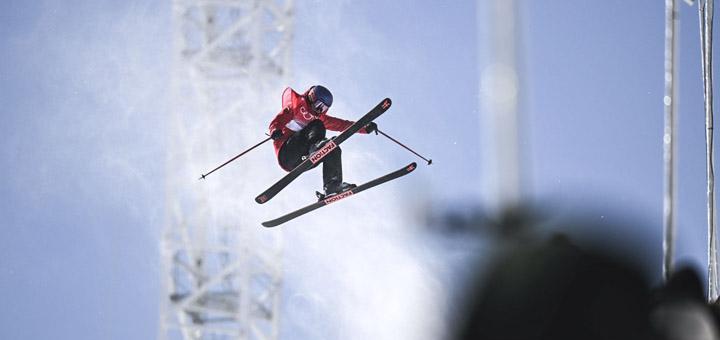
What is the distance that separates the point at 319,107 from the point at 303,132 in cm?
27

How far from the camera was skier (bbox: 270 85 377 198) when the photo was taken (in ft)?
22.0

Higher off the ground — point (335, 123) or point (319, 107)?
point (319, 107)

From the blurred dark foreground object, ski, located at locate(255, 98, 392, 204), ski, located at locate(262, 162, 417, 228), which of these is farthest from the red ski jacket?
the blurred dark foreground object

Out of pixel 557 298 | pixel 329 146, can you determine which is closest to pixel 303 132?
pixel 329 146

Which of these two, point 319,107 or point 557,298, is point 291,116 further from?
point 557,298

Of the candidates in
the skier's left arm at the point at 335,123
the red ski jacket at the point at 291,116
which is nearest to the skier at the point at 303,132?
the red ski jacket at the point at 291,116

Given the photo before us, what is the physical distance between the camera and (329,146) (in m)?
6.75

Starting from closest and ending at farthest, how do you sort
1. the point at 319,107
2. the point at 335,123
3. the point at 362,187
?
1. the point at 319,107
2. the point at 362,187
3. the point at 335,123

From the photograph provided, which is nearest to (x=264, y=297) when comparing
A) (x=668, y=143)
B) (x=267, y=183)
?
(x=267, y=183)

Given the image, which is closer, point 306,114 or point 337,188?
point 306,114

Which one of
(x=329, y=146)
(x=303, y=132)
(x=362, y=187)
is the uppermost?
(x=303, y=132)

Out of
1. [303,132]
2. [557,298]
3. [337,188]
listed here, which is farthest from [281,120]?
[557,298]

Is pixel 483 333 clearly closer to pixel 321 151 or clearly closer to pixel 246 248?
pixel 321 151

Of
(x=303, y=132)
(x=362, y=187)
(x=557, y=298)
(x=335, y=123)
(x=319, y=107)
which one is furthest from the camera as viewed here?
(x=335, y=123)
